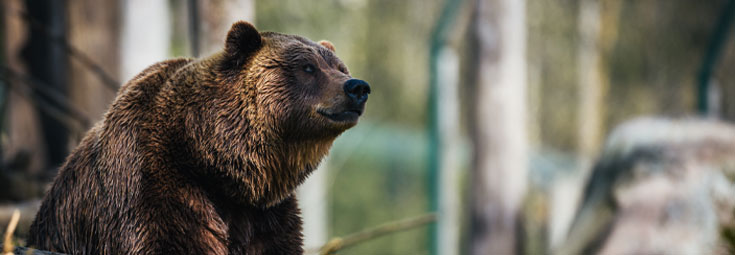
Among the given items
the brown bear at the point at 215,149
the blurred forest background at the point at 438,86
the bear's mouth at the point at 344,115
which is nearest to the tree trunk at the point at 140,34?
the blurred forest background at the point at 438,86

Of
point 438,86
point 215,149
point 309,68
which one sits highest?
point 309,68

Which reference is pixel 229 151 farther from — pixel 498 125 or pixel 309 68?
pixel 498 125

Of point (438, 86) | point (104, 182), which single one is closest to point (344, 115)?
point (104, 182)

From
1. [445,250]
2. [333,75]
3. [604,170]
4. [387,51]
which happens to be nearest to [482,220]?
[445,250]

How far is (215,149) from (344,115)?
456 millimetres

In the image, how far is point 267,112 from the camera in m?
2.25

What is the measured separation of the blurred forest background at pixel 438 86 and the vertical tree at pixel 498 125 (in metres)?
0.01

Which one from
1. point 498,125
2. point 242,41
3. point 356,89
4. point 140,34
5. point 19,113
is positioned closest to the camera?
point 356,89

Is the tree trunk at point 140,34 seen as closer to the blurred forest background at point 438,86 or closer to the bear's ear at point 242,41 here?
the blurred forest background at point 438,86

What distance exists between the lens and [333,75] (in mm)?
2268

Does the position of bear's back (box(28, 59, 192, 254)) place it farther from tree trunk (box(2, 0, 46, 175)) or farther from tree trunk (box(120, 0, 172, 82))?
tree trunk (box(2, 0, 46, 175))

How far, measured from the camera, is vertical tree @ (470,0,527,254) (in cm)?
652

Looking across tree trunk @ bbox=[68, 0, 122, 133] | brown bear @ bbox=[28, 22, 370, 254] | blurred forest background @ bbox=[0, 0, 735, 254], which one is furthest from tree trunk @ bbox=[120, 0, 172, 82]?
brown bear @ bbox=[28, 22, 370, 254]

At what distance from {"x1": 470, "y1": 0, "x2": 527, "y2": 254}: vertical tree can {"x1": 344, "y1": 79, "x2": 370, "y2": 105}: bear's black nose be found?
4.49 m
